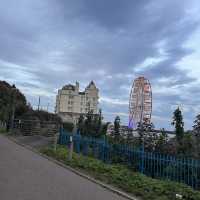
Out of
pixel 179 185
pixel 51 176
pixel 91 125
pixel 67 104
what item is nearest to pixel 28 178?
pixel 51 176

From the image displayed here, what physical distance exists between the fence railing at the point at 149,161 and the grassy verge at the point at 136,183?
563mm

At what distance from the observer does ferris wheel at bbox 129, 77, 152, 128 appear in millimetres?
18938

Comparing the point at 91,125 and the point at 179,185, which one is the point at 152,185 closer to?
the point at 179,185

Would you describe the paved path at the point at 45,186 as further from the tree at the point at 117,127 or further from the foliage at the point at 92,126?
the foliage at the point at 92,126

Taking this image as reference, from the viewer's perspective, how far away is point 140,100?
19.8 m

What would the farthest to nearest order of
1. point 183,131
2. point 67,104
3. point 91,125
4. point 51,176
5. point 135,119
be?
1. point 67,104
2. point 91,125
3. point 135,119
4. point 183,131
5. point 51,176

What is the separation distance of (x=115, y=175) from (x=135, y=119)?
7369 millimetres

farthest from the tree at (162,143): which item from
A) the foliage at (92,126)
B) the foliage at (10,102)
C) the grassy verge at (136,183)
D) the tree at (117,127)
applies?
the foliage at (10,102)

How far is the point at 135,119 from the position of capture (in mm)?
19016

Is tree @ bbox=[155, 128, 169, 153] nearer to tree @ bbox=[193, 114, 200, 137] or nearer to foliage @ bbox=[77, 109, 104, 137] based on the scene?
tree @ bbox=[193, 114, 200, 137]

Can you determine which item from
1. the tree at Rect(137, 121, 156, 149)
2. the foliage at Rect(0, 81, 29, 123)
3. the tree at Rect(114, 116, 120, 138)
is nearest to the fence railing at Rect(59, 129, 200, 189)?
the tree at Rect(137, 121, 156, 149)

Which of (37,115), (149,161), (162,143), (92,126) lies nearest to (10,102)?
(37,115)

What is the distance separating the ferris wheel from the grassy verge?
15.4ft

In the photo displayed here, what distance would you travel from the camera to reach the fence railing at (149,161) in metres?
10.6
